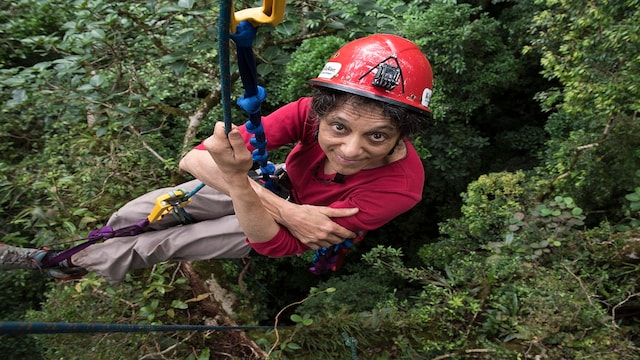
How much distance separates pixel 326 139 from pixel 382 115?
234 millimetres

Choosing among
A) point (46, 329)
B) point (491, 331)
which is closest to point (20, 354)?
point (46, 329)

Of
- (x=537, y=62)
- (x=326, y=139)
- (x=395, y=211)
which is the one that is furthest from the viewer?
(x=537, y=62)

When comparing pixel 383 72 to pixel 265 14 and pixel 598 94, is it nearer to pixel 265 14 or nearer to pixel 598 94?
pixel 265 14

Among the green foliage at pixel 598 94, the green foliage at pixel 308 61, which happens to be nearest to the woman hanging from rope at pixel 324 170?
the green foliage at pixel 598 94

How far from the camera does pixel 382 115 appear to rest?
1.49m

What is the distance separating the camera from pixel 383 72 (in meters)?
1.49

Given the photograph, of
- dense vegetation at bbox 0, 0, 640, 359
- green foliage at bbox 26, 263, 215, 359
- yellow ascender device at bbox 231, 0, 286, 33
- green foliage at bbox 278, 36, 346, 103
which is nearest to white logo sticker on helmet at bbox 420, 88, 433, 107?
dense vegetation at bbox 0, 0, 640, 359

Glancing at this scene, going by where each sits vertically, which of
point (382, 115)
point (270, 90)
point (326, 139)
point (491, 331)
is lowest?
point (491, 331)

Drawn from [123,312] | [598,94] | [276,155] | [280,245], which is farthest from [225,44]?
[276,155]

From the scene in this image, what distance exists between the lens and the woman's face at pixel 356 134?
149 centimetres

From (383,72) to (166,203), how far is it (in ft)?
3.63

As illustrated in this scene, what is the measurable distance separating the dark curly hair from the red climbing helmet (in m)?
0.03

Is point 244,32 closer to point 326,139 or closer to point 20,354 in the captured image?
point 326,139

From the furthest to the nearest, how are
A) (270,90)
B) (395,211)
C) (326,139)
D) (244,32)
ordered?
(270,90)
(395,211)
(326,139)
(244,32)
